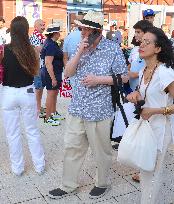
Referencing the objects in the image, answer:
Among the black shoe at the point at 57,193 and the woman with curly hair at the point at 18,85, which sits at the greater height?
the woman with curly hair at the point at 18,85

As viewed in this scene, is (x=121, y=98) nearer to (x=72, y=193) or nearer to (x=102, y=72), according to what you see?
(x=102, y=72)

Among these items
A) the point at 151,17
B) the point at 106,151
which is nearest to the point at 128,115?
the point at 106,151

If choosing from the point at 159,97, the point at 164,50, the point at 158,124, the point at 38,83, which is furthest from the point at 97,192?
the point at 38,83

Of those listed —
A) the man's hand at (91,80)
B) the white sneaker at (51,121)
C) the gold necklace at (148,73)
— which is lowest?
the white sneaker at (51,121)

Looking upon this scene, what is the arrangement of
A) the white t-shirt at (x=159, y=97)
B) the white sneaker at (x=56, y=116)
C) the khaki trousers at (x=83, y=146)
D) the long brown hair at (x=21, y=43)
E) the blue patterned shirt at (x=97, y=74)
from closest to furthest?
the white t-shirt at (x=159, y=97), the blue patterned shirt at (x=97, y=74), the khaki trousers at (x=83, y=146), the long brown hair at (x=21, y=43), the white sneaker at (x=56, y=116)

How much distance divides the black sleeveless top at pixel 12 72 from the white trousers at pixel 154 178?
1580 millimetres

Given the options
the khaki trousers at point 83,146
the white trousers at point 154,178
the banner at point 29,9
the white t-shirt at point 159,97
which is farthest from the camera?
the banner at point 29,9

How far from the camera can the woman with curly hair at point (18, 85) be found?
351cm

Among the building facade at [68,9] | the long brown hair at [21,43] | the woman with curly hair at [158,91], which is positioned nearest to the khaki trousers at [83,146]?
the woman with curly hair at [158,91]

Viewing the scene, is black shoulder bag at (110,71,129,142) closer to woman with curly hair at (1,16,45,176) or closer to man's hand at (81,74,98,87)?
man's hand at (81,74,98,87)

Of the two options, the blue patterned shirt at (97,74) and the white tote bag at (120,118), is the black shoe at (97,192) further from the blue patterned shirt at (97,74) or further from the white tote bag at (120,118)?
the blue patterned shirt at (97,74)

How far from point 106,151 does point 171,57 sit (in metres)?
1.16

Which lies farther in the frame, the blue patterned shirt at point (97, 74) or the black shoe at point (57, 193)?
the black shoe at point (57, 193)

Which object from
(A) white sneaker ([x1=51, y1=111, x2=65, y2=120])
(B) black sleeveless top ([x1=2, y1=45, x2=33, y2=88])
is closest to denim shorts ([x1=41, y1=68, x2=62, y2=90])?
(A) white sneaker ([x1=51, y1=111, x2=65, y2=120])
